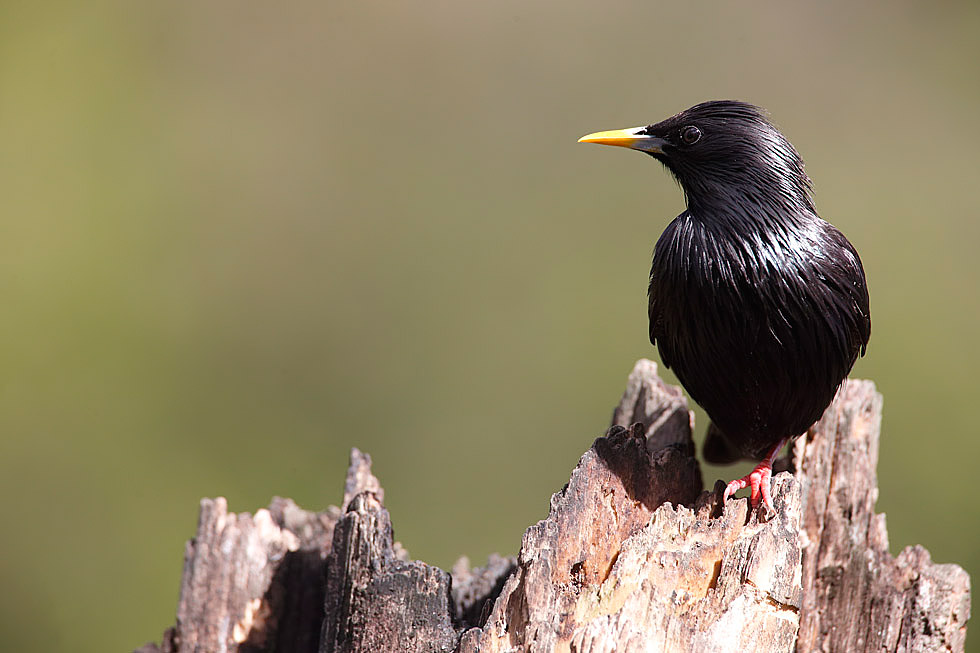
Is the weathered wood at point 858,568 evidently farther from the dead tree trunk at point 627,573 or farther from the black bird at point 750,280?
the black bird at point 750,280

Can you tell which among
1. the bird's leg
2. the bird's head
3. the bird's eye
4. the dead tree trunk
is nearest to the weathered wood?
the dead tree trunk

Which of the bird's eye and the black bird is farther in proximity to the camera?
the bird's eye

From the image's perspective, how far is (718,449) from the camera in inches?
183

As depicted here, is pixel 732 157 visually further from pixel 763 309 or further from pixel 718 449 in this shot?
pixel 718 449

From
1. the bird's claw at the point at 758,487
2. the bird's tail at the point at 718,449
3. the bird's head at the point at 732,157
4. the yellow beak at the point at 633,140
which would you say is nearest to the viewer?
the bird's claw at the point at 758,487

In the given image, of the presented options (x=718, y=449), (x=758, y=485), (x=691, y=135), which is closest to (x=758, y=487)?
(x=758, y=485)

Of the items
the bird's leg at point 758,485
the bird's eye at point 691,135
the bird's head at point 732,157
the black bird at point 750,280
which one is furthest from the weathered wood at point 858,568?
the bird's eye at point 691,135

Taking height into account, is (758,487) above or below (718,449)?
below

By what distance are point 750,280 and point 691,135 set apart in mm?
636

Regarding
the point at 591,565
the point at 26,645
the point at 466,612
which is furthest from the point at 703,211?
the point at 26,645

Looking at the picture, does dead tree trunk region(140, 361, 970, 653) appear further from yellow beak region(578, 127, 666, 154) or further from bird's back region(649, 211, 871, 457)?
yellow beak region(578, 127, 666, 154)

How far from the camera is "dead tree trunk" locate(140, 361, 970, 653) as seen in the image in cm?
314

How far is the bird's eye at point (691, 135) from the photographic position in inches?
151

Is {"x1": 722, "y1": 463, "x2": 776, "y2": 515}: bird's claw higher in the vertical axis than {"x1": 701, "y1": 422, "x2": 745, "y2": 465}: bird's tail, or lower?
lower
